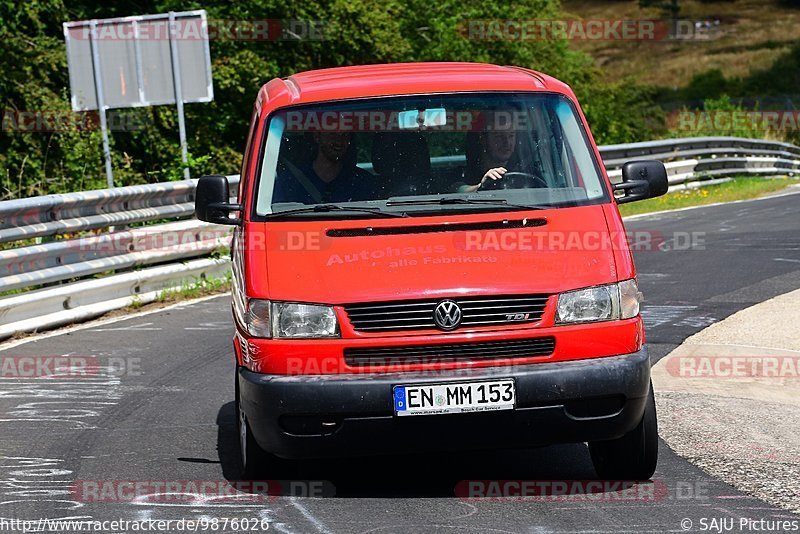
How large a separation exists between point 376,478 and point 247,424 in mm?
695

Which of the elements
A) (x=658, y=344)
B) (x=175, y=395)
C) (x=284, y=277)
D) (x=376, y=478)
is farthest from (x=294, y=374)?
(x=658, y=344)

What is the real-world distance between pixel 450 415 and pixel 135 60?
42.9 feet

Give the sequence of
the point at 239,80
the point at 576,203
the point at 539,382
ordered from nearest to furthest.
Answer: the point at 539,382 → the point at 576,203 → the point at 239,80

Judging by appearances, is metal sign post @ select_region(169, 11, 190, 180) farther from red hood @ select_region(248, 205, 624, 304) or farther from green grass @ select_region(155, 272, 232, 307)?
red hood @ select_region(248, 205, 624, 304)

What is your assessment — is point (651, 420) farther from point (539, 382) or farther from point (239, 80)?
point (239, 80)

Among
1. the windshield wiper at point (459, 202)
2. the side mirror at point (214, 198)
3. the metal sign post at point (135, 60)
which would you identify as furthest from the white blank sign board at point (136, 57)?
the windshield wiper at point (459, 202)

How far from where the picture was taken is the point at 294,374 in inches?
→ 235

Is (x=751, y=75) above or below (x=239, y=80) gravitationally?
below

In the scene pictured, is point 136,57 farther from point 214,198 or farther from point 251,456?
point 251,456

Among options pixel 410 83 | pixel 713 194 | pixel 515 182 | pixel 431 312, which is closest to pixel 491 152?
pixel 515 182

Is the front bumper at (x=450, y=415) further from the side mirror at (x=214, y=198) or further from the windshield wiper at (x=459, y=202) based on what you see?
the side mirror at (x=214, y=198)

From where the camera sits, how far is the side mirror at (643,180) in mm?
7039

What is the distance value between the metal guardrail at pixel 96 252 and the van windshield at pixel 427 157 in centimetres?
506

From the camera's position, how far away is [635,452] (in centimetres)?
622
